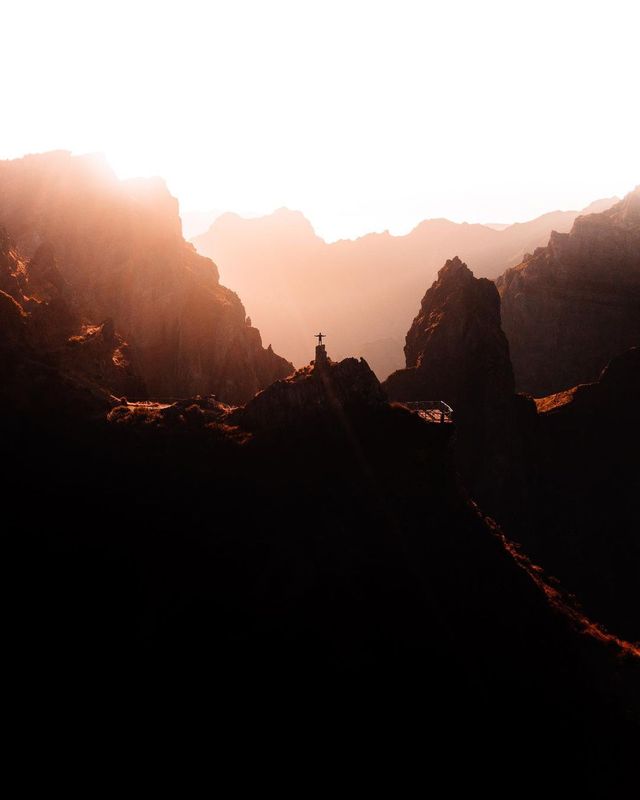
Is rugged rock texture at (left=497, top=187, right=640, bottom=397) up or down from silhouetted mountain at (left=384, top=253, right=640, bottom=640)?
up

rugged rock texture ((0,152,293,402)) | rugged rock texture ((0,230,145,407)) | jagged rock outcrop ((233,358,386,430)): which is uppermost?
rugged rock texture ((0,152,293,402))

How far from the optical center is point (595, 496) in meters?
83.2

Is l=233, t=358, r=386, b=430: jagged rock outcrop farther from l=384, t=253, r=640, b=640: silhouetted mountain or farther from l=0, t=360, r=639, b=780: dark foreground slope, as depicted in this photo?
l=384, t=253, r=640, b=640: silhouetted mountain

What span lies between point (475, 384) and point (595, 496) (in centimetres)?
2996

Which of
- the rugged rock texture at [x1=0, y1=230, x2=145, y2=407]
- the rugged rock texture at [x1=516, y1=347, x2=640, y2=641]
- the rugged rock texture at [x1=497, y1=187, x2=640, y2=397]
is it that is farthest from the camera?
the rugged rock texture at [x1=497, y1=187, x2=640, y2=397]

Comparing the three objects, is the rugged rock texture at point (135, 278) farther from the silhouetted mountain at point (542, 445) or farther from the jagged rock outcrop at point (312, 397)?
the jagged rock outcrop at point (312, 397)

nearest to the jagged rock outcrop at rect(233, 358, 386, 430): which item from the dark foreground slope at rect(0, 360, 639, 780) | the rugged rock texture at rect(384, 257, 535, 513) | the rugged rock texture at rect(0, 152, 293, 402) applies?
the dark foreground slope at rect(0, 360, 639, 780)

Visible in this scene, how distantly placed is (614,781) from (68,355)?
55.9m

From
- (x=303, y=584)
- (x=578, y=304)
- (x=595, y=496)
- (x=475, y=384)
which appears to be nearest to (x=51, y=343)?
(x=303, y=584)

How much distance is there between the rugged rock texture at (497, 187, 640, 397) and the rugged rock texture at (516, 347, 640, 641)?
46631mm

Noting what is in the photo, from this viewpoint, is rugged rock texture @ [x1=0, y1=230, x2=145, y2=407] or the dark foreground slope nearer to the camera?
the dark foreground slope

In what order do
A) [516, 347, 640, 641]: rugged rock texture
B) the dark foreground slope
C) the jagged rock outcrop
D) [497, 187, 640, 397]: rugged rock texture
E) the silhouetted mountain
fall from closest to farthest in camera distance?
1. the dark foreground slope
2. the jagged rock outcrop
3. [516, 347, 640, 641]: rugged rock texture
4. the silhouetted mountain
5. [497, 187, 640, 397]: rugged rock texture

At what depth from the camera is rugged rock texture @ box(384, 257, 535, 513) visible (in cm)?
7781

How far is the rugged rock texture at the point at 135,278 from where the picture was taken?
86562 millimetres
